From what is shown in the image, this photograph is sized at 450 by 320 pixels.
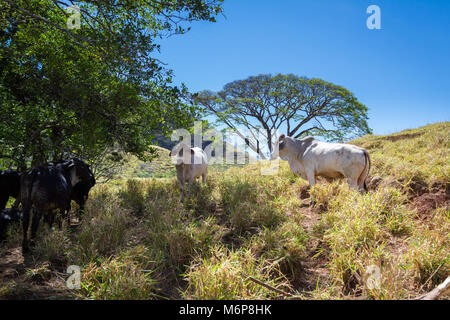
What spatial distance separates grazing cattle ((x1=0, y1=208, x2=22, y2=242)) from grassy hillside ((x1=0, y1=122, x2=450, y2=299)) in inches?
7.2

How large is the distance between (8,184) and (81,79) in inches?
111

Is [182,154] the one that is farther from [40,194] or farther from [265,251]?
[265,251]

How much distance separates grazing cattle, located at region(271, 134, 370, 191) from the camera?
17.5ft

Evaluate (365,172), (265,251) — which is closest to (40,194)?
(265,251)

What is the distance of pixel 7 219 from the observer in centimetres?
399

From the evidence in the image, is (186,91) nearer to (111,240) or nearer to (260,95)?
(111,240)

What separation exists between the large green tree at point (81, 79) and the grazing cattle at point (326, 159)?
3.19m

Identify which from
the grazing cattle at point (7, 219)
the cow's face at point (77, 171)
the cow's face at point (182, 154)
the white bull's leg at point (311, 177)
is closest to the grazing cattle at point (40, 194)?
the grazing cattle at point (7, 219)

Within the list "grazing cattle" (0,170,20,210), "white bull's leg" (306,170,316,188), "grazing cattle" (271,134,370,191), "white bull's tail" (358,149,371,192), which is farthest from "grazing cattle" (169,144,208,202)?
"white bull's tail" (358,149,371,192)

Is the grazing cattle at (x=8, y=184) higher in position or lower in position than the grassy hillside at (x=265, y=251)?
higher

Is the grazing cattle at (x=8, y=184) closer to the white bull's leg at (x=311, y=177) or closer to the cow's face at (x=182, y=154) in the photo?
the cow's face at (x=182, y=154)

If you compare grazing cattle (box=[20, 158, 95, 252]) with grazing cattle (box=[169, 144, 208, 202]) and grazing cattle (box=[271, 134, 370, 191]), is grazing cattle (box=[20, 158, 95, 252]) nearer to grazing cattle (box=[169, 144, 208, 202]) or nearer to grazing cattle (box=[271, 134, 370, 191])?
grazing cattle (box=[169, 144, 208, 202])

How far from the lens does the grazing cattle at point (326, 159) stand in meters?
5.32
